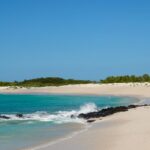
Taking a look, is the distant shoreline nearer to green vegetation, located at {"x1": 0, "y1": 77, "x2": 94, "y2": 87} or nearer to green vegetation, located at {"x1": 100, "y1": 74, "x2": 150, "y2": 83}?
green vegetation, located at {"x1": 100, "y1": 74, "x2": 150, "y2": 83}

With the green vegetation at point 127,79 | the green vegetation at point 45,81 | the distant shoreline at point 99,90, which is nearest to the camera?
the distant shoreline at point 99,90

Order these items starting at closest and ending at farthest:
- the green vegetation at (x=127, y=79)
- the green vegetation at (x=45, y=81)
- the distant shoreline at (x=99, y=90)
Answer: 1. the distant shoreline at (x=99, y=90)
2. the green vegetation at (x=127, y=79)
3. the green vegetation at (x=45, y=81)

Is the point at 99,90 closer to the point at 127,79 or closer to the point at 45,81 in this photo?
the point at 127,79

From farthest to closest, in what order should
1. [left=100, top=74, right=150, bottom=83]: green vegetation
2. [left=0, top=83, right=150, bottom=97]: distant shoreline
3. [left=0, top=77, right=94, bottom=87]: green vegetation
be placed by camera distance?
1. [left=0, top=77, right=94, bottom=87]: green vegetation
2. [left=100, top=74, right=150, bottom=83]: green vegetation
3. [left=0, top=83, right=150, bottom=97]: distant shoreline

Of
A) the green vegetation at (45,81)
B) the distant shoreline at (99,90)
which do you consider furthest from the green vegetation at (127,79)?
the distant shoreline at (99,90)

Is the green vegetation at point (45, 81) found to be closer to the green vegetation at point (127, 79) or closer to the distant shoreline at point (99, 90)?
the green vegetation at point (127, 79)

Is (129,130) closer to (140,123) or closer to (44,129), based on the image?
(140,123)

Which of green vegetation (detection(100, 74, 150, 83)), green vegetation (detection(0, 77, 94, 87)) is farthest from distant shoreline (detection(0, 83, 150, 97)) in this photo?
green vegetation (detection(0, 77, 94, 87))

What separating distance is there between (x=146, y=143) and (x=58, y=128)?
31.9 feet

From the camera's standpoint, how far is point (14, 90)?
11050 centimetres

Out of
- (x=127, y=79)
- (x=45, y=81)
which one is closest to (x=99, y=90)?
(x=127, y=79)

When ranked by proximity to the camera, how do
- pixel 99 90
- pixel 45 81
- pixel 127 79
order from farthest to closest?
pixel 45 81 < pixel 127 79 < pixel 99 90

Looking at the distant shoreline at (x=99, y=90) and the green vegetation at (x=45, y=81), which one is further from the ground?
the green vegetation at (x=45, y=81)

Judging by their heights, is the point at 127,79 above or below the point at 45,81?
below
